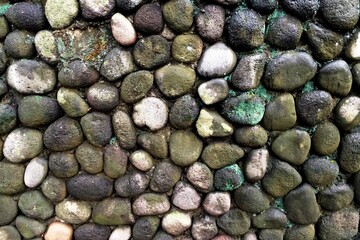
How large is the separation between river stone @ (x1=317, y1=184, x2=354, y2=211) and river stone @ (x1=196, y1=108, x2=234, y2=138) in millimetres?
317

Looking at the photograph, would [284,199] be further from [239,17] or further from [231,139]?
[239,17]

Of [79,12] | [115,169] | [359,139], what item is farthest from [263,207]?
[79,12]

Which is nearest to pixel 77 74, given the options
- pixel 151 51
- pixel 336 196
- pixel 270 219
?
pixel 151 51

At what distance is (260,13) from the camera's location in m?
0.98

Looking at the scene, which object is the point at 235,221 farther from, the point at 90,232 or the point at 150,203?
the point at 90,232

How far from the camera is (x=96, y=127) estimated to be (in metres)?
1.02

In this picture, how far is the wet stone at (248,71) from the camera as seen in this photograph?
0.99 meters

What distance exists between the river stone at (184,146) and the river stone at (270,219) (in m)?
0.25

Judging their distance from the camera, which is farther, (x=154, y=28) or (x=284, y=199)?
(x=284, y=199)

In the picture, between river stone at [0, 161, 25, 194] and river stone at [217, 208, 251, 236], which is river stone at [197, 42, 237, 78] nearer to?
river stone at [217, 208, 251, 236]

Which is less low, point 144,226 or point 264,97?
point 264,97

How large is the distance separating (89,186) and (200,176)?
11.7 inches

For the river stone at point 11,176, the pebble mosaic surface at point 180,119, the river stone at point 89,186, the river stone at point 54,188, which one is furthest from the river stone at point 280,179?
the river stone at point 11,176

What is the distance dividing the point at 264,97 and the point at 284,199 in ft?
0.95
